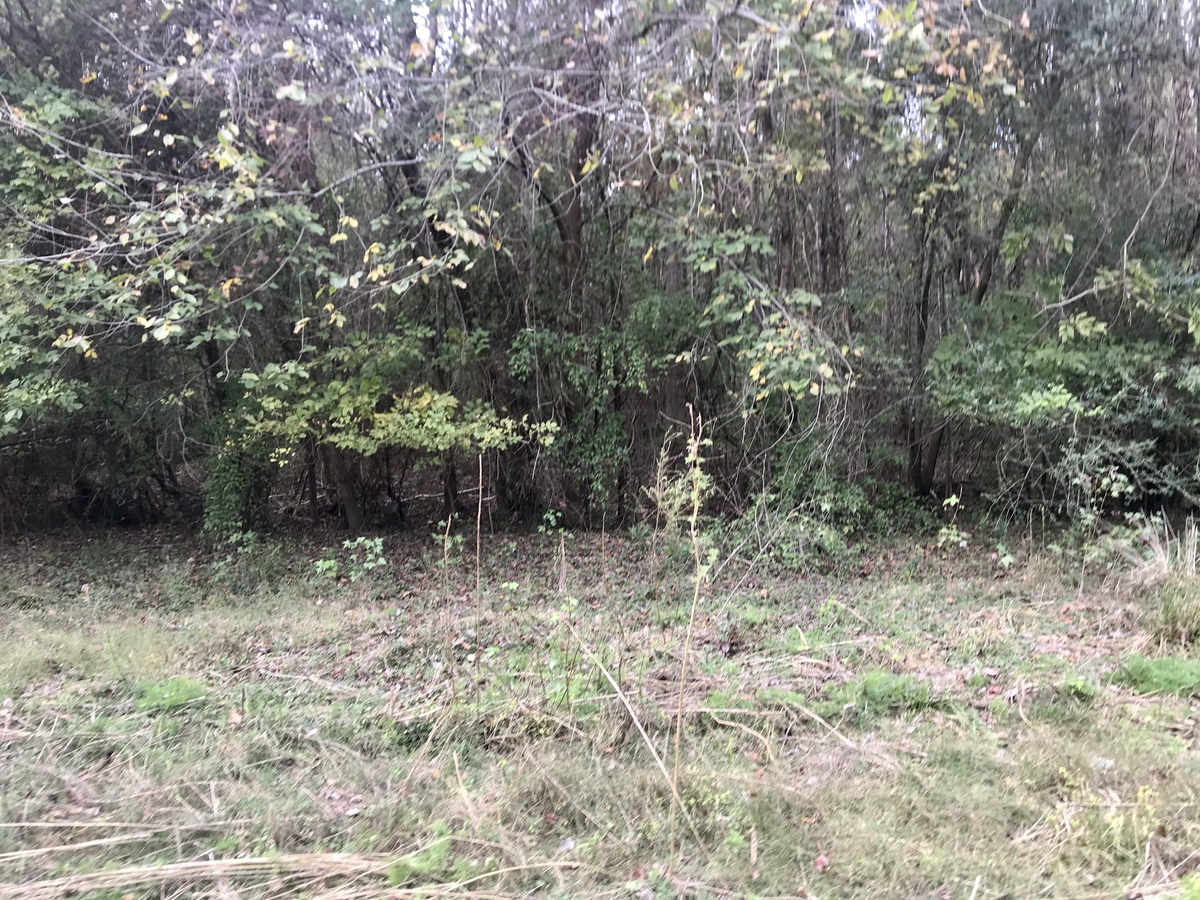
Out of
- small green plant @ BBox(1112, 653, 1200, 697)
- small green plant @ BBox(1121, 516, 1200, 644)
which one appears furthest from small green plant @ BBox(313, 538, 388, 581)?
small green plant @ BBox(1121, 516, 1200, 644)

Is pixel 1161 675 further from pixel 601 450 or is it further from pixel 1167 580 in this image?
pixel 601 450

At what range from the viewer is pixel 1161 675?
4.15 m

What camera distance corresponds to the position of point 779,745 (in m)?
3.76

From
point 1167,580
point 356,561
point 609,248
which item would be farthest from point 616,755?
point 609,248

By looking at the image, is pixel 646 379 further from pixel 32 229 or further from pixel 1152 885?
pixel 1152 885

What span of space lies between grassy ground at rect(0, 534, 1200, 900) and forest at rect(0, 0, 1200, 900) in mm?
29

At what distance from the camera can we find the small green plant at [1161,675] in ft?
13.2

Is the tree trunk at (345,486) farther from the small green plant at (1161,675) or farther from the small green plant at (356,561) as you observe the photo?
the small green plant at (1161,675)

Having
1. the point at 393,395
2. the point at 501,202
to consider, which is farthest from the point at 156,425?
the point at 501,202

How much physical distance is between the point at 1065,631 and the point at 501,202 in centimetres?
720

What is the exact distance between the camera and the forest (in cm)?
312

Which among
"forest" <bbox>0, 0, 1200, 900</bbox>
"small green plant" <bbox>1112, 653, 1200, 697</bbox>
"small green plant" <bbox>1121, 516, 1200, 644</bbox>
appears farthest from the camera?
"small green plant" <bbox>1121, 516, 1200, 644</bbox>

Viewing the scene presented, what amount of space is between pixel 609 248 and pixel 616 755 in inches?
291

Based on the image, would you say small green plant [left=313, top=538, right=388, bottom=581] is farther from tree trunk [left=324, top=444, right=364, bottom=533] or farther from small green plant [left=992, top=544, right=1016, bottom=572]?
small green plant [left=992, top=544, right=1016, bottom=572]
